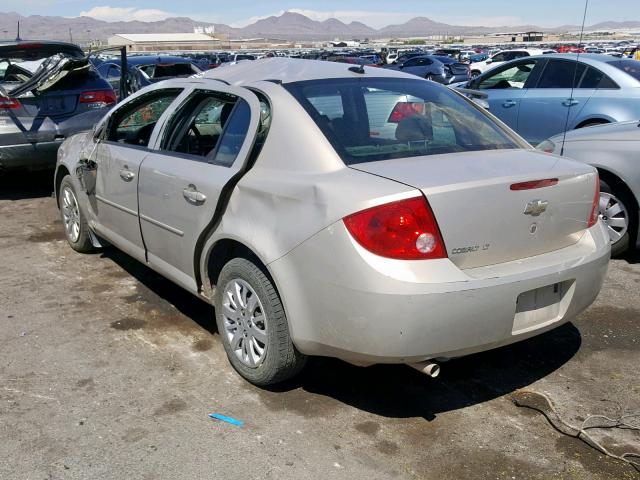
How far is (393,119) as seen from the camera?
3768 millimetres

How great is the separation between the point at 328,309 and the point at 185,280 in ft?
4.54

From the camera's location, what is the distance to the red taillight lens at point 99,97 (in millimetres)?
8125

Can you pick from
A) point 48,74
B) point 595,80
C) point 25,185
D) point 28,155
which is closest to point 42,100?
point 48,74

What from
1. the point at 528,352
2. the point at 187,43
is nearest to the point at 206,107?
the point at 528,352

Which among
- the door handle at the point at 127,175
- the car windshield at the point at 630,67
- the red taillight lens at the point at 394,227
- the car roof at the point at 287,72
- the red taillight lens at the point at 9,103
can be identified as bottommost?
the door handle at the point at 127,175

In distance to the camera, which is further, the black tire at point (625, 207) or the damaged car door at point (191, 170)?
the black tire at point (625, 207)

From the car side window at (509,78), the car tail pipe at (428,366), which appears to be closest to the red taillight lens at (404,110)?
the car tail pipe at (428,366)

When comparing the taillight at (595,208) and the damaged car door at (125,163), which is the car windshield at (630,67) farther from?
the damaged car door at (125,163)

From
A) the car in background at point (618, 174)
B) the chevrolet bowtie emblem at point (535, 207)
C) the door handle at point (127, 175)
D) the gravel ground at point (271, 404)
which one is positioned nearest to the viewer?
the gravel ground at point (271, 404)

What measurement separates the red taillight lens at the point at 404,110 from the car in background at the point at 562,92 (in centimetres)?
429

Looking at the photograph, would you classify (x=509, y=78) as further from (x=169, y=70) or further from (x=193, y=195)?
(x=169, y=70)

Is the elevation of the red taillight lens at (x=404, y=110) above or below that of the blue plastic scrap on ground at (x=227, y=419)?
above

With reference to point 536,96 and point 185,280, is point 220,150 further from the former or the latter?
point 536,96

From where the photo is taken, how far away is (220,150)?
3850 mm
